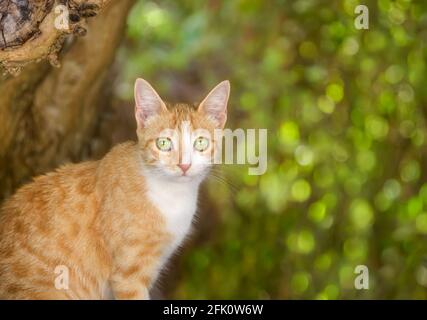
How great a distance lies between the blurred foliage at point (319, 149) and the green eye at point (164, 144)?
65.1 inches

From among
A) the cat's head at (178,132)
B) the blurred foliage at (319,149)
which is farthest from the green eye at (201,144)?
the blurred foliage at (319,149)

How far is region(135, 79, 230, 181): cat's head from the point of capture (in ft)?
10.1

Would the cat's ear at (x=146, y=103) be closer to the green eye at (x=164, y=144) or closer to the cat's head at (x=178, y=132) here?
the cat's head at (x=178, y=132)

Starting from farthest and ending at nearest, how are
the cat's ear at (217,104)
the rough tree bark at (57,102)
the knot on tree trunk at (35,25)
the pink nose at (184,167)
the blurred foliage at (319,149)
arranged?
the blurred foliage at (319,149) < the rough tree bark at (57,102) < the cat's ear at (217,104) < the pink nose at (184,167) < the knot on tree trunk at (35,25)

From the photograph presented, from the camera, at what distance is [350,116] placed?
450cm

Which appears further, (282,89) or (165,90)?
(165,90)

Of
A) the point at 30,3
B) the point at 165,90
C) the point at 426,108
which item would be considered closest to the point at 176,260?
the point at 165,90

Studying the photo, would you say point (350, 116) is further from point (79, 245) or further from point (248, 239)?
point (79, 245)

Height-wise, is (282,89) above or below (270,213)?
above

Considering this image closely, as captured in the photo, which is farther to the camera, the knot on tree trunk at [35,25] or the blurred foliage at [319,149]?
the blurred foliage at [319,149]

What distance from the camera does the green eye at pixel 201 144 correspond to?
3.11 meters

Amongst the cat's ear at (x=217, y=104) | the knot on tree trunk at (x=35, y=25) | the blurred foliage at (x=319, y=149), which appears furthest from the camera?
the blurred foliage at (x=319, y=149)

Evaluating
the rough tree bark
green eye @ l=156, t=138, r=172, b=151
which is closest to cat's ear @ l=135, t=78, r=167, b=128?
green eye @ l=156, t=138, r=172, b=151
